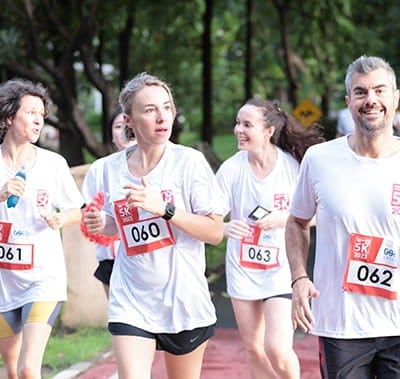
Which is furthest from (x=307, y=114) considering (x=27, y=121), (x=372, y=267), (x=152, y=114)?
(x=372, y=267)

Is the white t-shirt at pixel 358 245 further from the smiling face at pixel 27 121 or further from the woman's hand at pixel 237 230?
the smiling face at pixel 27 121

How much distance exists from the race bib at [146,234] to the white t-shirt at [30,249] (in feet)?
2.81

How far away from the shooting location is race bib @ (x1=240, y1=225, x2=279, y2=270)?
656 cm

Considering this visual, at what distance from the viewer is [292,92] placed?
1123 inches

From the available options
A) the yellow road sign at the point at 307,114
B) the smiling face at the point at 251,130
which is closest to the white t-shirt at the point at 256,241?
the smiling face at the point at 251,130

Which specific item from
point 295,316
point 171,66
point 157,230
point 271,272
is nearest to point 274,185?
point 271,272

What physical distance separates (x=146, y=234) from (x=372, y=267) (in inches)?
45.1

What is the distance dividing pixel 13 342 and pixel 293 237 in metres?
2.01

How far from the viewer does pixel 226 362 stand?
8375mm

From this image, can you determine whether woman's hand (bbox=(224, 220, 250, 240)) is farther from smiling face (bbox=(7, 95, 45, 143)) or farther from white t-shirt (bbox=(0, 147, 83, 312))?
smiling face (bbox=(7, 95, 45, 143))

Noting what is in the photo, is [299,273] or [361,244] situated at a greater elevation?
[361,244]

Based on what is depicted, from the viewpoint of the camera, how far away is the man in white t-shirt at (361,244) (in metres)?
4.41

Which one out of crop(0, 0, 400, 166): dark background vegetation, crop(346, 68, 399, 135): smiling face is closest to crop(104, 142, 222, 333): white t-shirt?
crop(346, 68, 399, 135): smiling face

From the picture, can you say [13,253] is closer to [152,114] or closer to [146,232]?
[146,232]
